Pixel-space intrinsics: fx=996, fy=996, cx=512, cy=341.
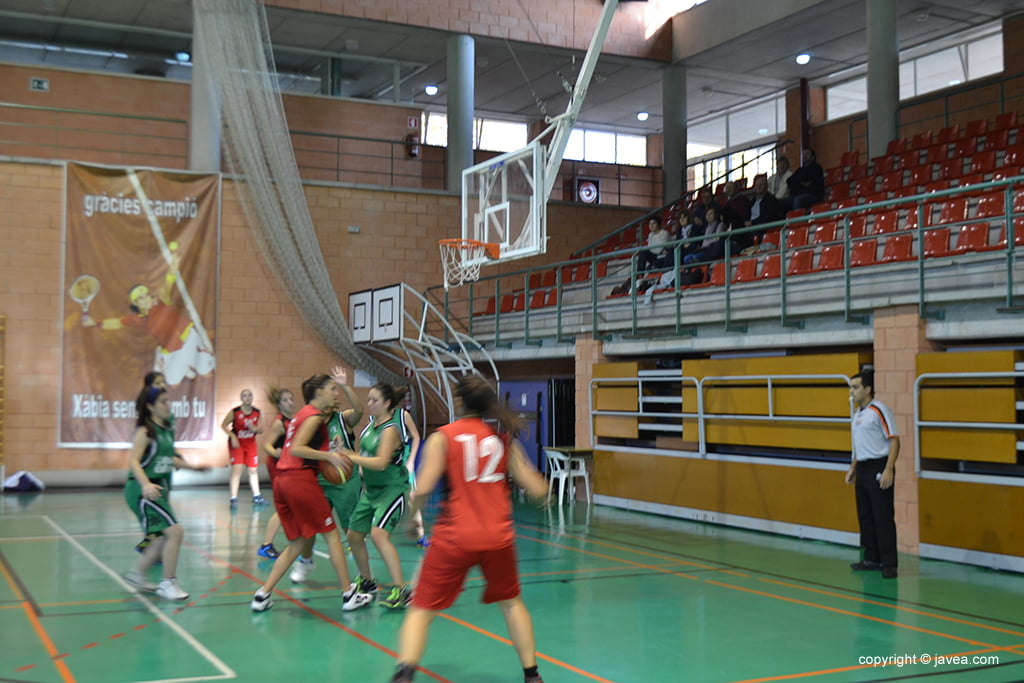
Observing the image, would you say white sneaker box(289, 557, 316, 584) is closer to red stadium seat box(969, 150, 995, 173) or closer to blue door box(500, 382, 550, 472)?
blue door box(500, 382, 550, 472)

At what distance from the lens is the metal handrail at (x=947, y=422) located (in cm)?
993

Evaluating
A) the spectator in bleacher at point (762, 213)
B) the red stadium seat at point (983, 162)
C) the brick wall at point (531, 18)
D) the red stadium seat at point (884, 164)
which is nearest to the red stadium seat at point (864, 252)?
the spectator in bleacher at point (762, 213)

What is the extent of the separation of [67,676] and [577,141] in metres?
27.2

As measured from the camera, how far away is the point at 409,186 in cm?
2388

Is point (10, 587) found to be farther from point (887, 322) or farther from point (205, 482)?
point (205, 482)

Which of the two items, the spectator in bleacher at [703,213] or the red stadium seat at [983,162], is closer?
the red stadium seat at [983,162]

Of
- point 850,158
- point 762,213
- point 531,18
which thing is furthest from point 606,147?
point 762,213

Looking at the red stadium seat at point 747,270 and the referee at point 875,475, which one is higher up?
the red stadium seat at point 747,270

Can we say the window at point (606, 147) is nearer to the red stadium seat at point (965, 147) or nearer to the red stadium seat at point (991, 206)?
the red stadium seat at point (965, 147)

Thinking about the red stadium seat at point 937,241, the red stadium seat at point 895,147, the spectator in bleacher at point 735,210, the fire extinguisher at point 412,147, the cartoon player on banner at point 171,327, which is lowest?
the cartoon player on banner at point 171,327

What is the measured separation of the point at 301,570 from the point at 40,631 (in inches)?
99.9

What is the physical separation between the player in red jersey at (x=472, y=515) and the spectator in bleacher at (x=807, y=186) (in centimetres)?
1436

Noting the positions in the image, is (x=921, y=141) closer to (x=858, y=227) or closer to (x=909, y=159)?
(x=909, y=159)

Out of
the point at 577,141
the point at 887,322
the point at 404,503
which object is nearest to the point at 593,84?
the point at 577,141
